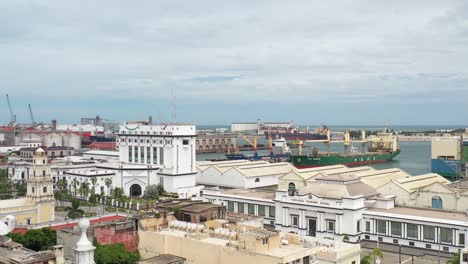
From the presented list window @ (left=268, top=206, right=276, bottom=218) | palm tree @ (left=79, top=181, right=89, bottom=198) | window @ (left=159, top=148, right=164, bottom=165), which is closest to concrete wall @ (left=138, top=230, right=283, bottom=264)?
window @ (left=268, top=206, right=276, bottom=218)

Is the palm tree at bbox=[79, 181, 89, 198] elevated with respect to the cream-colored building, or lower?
lower

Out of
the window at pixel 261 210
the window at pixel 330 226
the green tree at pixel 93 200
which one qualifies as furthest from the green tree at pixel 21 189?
the window at pixel 330 226

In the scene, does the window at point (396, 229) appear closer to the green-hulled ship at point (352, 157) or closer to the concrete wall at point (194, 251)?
the concrete wall at point (194, 251)

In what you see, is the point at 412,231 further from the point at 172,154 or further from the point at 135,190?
the point at 135,190

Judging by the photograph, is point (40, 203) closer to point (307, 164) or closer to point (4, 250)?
point (4, 250)

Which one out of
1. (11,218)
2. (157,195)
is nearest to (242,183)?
(157,195)

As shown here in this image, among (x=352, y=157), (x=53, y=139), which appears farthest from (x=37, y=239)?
(x=53, y=139)

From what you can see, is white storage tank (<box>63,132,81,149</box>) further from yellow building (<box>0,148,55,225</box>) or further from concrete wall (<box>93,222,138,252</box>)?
concrete wall (<box>93,222,138,252</box>)
